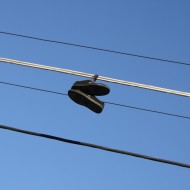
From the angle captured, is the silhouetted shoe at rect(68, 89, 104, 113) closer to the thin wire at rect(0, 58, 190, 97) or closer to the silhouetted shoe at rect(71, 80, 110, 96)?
the silhouetted shoe at rect(71, 80, 110, 96)

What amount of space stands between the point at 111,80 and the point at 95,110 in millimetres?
445

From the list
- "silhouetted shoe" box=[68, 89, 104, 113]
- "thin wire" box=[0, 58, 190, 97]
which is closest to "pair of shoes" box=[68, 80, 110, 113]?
"silhouetted shoe" box=[68, 89, 104, 113]

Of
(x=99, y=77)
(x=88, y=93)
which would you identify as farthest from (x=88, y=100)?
(x=99, y=77)

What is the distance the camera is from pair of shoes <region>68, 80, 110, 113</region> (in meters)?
4.83

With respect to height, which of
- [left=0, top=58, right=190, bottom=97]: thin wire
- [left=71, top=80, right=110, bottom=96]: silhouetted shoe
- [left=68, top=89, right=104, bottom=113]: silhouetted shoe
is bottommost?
[left=68, top=89, right=104, bottom=113]: silhouetted shoe

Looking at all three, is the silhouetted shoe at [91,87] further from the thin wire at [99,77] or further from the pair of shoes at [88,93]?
the thin wire at [99,77]

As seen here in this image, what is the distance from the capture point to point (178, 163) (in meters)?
4.54

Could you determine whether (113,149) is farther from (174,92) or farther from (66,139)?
(174,92)

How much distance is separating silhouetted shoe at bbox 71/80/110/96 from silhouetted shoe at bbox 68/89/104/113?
0.05 meters

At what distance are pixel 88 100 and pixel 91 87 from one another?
19 centimetres

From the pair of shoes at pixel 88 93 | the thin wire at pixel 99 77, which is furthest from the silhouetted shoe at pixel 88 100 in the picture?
the thin wire at pixel 99 77

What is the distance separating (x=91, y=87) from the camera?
4816 mm

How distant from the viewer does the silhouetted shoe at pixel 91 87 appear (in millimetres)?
4801

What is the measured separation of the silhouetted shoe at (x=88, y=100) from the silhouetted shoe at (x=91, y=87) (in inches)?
2.1
